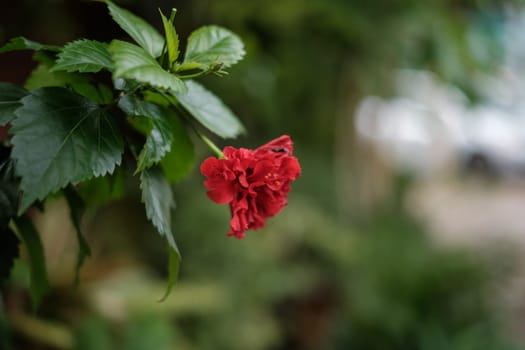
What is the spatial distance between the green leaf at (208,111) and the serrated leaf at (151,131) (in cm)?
3

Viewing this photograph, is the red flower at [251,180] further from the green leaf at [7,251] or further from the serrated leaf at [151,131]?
the green leaf at [7,251]

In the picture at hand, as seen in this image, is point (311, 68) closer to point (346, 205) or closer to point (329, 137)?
point (329, 137)

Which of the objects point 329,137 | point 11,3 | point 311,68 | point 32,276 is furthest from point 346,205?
point 32,276

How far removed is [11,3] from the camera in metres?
1.05

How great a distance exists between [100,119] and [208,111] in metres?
0.11

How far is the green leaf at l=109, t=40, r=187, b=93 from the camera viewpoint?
33 cm

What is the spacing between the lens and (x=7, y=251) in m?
0.46

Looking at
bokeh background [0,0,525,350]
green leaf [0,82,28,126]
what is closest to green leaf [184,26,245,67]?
green leaf [0,82,28,126]

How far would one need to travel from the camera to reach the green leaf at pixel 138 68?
326 mm

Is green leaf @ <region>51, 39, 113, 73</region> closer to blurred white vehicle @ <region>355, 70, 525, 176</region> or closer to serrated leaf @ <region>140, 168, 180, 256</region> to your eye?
serrated leaf @ <region>140, 168, 180, 256</region>

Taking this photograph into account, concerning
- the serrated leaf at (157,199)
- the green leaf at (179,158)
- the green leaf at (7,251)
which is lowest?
the green leaf at (7,251)

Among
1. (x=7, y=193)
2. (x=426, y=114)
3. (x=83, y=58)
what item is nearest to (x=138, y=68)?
(x=83, y=58)

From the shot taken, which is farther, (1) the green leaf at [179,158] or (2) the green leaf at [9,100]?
(1) the green leaf at [179,158]

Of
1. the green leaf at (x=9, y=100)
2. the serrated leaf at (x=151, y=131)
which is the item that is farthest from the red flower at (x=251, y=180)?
the green leaf at (x=9, y=100)
